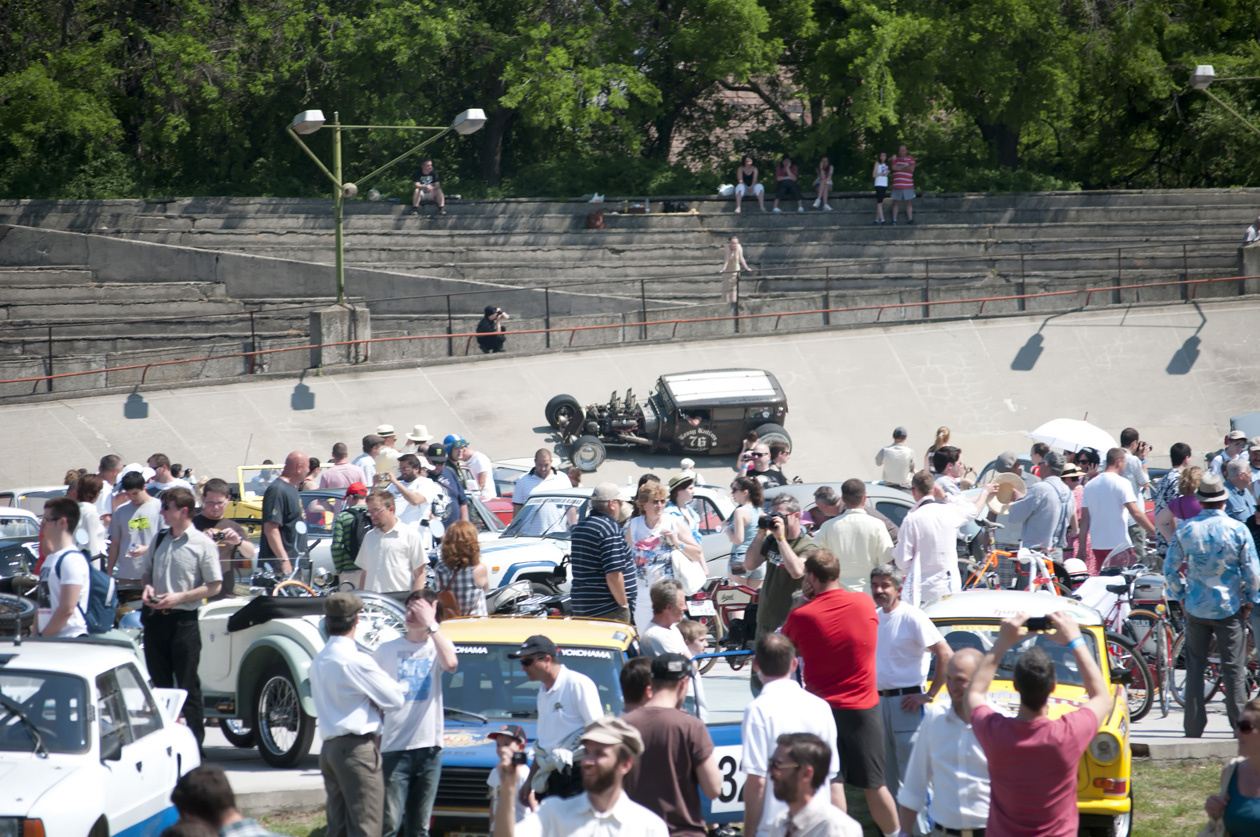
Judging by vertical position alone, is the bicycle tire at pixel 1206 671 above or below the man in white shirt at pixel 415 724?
below

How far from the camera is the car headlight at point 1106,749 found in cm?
681

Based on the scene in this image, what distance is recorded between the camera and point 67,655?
6594 millimetres

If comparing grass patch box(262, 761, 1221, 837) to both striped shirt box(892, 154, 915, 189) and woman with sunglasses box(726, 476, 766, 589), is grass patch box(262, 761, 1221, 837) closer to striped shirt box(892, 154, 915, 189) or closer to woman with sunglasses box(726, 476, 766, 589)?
woman with sunglasses box(726, 476, 766, 589)

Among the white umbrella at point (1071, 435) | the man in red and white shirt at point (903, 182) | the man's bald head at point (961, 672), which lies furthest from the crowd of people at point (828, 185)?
the man's bald head at point (961, 672)

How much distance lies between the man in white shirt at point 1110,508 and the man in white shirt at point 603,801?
347 inches

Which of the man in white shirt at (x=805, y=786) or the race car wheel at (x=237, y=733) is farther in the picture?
the race car wheel at (x=237, y=733)

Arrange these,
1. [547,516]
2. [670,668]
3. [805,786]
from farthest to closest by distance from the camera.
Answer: [547,516] < [670,668] < [805,786]

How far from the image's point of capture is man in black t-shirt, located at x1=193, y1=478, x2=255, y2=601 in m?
9.71

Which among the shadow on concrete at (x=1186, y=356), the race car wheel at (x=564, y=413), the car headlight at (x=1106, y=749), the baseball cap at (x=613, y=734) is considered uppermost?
the shadow on concrete at (x=1186, y=356)

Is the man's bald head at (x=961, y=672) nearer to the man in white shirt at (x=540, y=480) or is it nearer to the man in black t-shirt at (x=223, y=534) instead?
the man in black t-shirt at (x=223, y=534)

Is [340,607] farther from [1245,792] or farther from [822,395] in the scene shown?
[822,395]

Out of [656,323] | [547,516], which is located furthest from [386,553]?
[656,323]

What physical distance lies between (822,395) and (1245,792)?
870 inches

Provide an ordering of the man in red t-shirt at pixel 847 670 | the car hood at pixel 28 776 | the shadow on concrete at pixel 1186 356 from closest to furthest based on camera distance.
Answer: the car hood at pixel 28 776
the man in red t-shirt at pixel 847 670
the shadow on concrete at pixel 1186 356
